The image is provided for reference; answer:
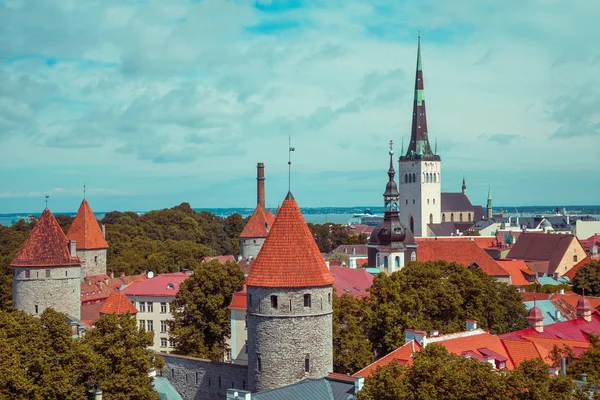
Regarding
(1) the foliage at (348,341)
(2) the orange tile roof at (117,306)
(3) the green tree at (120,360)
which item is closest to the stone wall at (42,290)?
(2) the orange tile roof at (117,306)

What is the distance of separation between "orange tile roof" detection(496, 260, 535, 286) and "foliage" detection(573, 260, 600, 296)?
21.8 feet

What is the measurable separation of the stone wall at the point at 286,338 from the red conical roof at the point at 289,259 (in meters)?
0.36

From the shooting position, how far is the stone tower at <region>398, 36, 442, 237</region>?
419 ft

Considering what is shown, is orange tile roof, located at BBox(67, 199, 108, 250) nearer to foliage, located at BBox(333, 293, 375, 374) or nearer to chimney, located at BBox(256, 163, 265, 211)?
chimney, located at BBox(256, 163, 265, 211)

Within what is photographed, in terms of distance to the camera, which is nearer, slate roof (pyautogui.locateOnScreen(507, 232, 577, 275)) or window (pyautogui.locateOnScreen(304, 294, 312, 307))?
window (pyautogui.locateOnScreen(304, 294, 312, 307))

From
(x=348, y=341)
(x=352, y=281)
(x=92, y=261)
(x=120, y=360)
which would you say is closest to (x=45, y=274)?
(x=92, y=261)

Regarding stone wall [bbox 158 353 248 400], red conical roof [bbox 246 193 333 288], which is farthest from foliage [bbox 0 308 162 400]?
red conical roof [bbox 246 193 333 288]

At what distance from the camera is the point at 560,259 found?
80562mm

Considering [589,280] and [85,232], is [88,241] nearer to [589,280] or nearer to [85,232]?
[85,232]

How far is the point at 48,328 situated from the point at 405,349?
13.3 metres

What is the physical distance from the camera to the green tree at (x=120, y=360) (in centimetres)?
3023

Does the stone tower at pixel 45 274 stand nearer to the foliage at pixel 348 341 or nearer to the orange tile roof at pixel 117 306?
the orange tile roof at pixel 117 306

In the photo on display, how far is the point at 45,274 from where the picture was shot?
49688mm

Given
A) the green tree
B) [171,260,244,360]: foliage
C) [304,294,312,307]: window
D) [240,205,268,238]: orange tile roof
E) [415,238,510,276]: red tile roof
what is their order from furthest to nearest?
1. [240,205,268,238]: orange tile roof
2. [415,238,510,276]: red tile roof
3. [171,260,244,360]: foliage
4. the green tree
5. [304,294,312,307]: window
